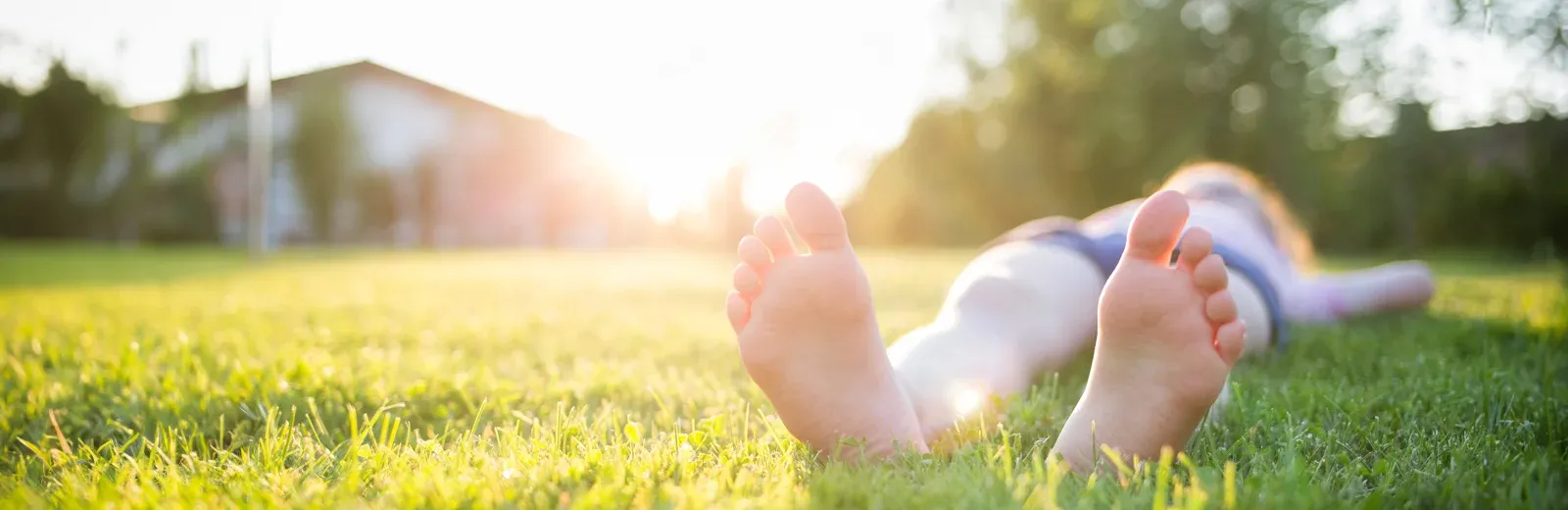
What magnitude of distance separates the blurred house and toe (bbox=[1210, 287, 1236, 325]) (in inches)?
672

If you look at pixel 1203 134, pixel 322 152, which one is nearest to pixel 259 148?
pixel 322 152

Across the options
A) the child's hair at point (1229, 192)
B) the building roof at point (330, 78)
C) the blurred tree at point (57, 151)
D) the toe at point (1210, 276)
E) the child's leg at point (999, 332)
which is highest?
the building roof at point (330, 78)

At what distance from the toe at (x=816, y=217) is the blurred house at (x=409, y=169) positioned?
16679 mm

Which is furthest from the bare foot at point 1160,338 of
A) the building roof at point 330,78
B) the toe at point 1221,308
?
the building roof at point 330,78

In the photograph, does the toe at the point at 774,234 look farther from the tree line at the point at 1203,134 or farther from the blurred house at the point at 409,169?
the blurred house at the point at 409,169

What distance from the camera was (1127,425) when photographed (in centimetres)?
99

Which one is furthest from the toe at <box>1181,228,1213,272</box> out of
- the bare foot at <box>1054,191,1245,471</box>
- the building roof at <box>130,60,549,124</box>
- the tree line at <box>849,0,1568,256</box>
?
the building roof at <box>130,60,549,124</box>

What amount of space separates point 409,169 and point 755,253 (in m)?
21.4

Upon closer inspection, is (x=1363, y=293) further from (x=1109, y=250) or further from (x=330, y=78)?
(x=330, y=78)

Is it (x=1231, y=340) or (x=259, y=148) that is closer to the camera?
(x=1231, y=340)

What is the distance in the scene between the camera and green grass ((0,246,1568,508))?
0.88 meters

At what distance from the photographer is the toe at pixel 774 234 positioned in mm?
1115

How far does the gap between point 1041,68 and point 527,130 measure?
14.7m

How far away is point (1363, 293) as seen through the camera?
283cm
